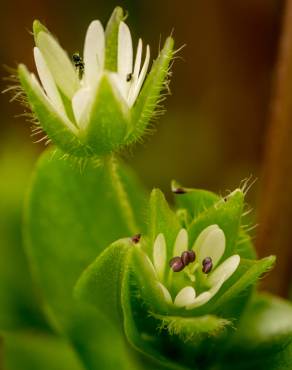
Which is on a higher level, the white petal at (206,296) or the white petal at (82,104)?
the white petal at (82,104)

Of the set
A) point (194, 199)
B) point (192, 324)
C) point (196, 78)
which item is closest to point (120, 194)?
point (194, 199)

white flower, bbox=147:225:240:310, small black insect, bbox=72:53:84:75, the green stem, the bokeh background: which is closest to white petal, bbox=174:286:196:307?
white flower, bbox=147:225:240:310

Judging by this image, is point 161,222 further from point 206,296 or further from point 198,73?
point 198,73

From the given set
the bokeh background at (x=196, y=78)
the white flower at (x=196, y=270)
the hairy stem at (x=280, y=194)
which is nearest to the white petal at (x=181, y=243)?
the white flower at (x=196, y=270)

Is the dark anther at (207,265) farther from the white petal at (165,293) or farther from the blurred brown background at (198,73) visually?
the blurred brown background at (198,73)

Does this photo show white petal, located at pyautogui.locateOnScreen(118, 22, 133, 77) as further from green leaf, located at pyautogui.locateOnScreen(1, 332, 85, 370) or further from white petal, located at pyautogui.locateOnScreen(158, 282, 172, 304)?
green leaf, located at pyautogui.locateOnScreen(1, 332, 85, 370)
